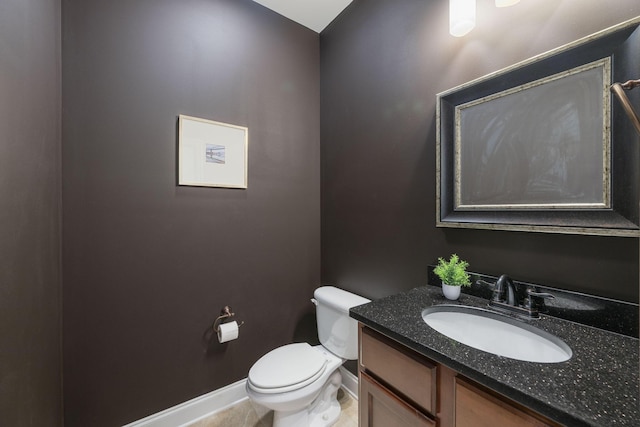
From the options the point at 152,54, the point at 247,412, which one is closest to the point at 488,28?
the point at 152,54

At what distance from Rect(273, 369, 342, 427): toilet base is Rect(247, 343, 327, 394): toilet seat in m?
0.22

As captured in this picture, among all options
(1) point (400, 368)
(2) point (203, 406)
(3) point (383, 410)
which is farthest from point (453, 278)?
(2) point (203, 406)

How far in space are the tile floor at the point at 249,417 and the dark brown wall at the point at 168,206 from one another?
0.19m

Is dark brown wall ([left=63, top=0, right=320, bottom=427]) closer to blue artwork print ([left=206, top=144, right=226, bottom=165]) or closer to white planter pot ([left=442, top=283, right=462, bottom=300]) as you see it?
blue artwork print ([left=206, top=144, right=226, bottom=165])

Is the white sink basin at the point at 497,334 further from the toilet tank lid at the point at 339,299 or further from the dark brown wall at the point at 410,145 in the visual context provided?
the toilet tank lid at the point at 339,299

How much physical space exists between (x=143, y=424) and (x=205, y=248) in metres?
1.04

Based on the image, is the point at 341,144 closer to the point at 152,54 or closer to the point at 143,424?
the point at 152,54

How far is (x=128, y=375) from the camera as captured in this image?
4.74 feet

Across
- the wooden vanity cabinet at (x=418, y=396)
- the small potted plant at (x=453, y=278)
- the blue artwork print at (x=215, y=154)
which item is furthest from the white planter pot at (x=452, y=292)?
the blue artwork print at (x=215, y=154)

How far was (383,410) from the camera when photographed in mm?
924

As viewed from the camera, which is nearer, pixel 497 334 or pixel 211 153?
pixel 497 334

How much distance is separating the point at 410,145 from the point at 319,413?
1.69 m

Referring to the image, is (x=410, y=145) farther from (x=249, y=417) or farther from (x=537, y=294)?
(x=249, y=417)

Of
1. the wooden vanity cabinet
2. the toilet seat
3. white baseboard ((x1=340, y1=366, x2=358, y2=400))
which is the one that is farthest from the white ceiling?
white baseboard ((x1=340, y1=366, x2=358, y2=400))
